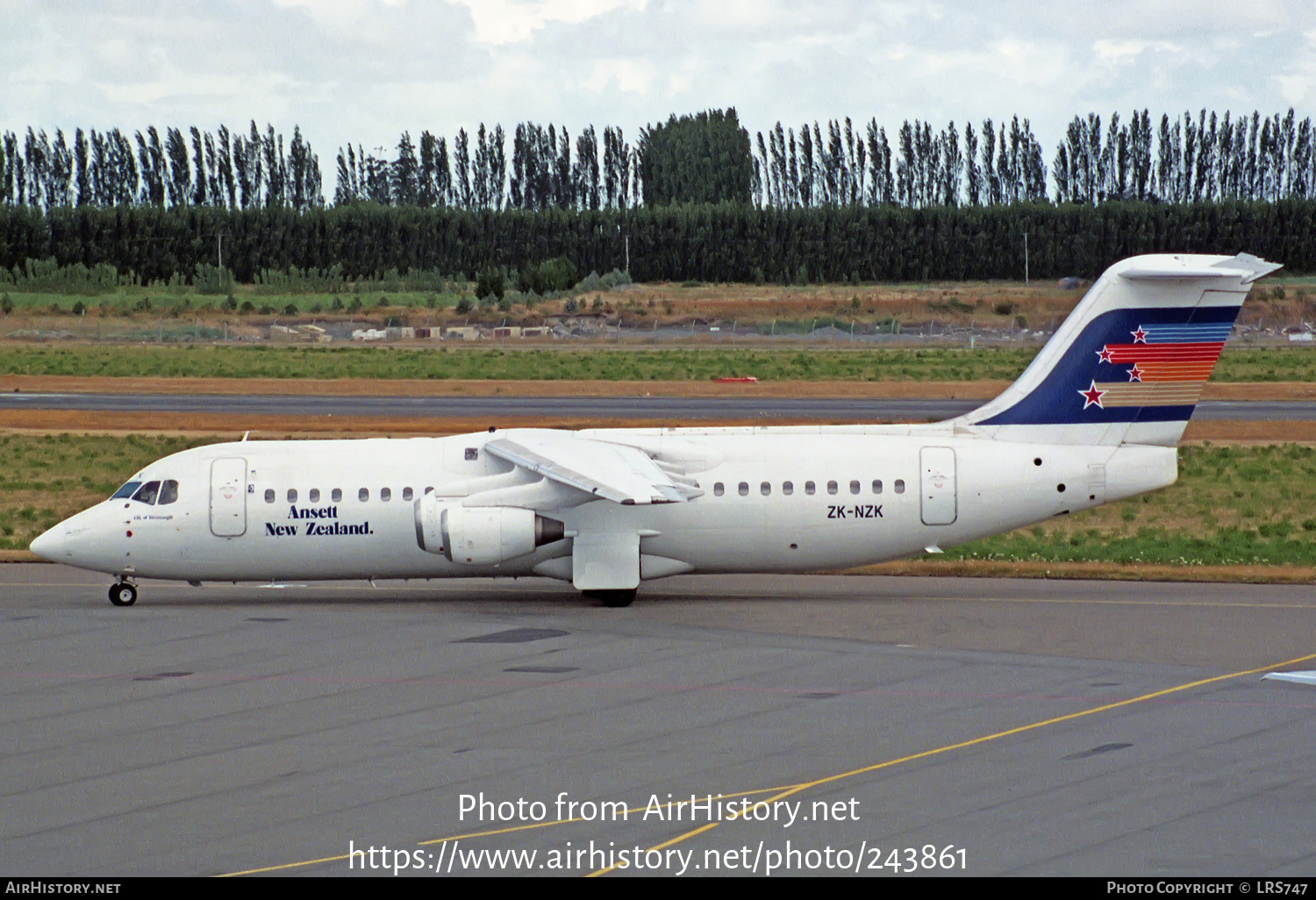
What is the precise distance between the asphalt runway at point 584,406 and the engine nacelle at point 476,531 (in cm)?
2758

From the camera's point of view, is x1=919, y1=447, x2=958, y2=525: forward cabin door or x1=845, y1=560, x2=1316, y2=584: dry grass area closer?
x1=919, y1=447, x2=958, y2=525: forward cabin door

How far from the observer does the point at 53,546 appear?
96.7 ft

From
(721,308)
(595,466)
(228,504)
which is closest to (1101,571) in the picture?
(595,466)

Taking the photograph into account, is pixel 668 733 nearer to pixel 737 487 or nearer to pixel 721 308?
pixel 737 487

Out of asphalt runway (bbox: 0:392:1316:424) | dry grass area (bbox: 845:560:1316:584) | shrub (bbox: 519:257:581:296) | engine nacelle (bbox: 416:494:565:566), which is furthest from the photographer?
shrub (bbox: 519:257:581:296)

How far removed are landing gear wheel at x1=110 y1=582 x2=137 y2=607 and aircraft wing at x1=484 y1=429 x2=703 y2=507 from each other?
286 inches

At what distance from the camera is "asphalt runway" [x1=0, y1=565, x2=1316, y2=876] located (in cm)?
1455

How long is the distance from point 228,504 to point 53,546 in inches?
134

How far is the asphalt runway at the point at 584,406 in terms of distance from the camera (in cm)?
5866

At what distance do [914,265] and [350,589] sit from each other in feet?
398

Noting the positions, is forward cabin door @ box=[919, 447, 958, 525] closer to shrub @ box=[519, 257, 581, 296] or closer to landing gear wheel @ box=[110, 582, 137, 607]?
landing gear wheel @ box=[110, 582, 137, 607]

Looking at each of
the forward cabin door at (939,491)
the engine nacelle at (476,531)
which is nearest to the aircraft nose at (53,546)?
the engine nacelle at (476,531)

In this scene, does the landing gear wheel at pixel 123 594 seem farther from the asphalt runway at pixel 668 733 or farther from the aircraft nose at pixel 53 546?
the aircraft nose at pixel 53 546

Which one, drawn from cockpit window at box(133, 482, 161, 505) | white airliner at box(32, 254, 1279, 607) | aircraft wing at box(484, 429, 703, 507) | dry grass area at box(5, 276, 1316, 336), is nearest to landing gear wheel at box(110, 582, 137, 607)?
white airliner at box(32, 254, 1279, 607)
